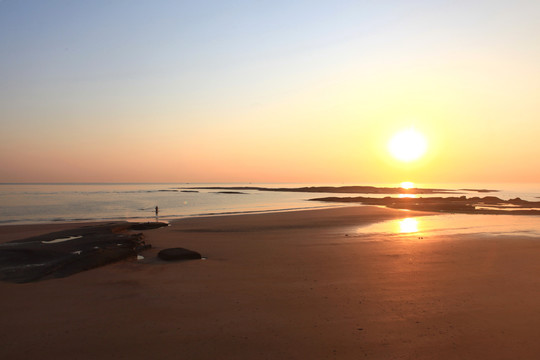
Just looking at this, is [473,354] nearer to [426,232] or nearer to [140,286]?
[140,286]

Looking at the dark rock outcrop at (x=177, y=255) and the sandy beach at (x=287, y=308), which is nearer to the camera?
the sandy beach at (x=287, y=308)

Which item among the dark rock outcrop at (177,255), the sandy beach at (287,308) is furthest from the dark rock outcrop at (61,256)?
the dark rock outcrop at (177,255)

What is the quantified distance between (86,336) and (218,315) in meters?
2.95

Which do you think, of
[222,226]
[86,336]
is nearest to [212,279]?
[86,336]

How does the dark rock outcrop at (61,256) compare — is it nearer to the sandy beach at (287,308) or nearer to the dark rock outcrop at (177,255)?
the sandy beach at (287,308)

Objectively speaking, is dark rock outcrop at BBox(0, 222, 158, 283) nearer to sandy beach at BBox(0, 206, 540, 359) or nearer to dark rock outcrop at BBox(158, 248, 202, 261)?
sandy beach at BBox(0, 206, 540, 359)

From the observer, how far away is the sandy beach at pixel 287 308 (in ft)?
24.9

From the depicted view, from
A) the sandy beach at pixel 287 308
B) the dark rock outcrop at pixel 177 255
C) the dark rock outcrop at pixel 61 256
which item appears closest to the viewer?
the sandy beach at pixel 287 308

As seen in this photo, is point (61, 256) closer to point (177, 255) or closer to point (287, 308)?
point (177, 255)

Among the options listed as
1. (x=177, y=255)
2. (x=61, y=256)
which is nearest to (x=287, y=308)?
(x=177, y=255)

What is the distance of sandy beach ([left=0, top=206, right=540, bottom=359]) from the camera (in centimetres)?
758

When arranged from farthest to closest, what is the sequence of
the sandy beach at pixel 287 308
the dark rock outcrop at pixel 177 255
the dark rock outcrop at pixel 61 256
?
the dark rock outcrop at pixel 177 255 < the dark rock outcrop at pixel 61 256 < the sandy beach at pixel 287 308

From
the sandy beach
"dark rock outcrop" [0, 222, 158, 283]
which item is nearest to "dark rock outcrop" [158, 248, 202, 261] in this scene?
the sandy beach

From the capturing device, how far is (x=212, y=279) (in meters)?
13.1
